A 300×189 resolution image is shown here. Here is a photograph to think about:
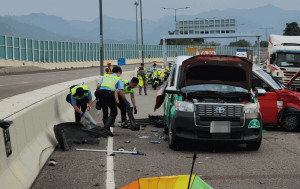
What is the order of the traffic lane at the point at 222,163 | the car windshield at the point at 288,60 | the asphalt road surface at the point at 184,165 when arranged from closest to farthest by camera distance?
1. the asphalt road surface at the point at 184,165
2. the traffic lane at the point at 222,163
3. the car windshield at the point at 288,60

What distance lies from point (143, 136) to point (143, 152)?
96.4 inches

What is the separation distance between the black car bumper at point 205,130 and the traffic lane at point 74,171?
1604 mm

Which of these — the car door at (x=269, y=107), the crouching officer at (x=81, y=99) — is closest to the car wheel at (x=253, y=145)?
the car door at (x=269, y=107)

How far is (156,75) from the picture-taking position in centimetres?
3728

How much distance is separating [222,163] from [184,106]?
1686 millimetres

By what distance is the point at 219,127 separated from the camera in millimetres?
10555

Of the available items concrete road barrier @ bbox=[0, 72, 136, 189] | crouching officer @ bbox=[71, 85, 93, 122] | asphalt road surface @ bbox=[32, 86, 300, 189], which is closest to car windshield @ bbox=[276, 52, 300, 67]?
asphalt road surface @ bbox=[32, 86, 300, 189]

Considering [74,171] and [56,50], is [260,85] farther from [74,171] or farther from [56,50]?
[56,50]

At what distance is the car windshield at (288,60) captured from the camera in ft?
91.6

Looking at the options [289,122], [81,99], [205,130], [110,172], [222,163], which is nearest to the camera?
[110,172]

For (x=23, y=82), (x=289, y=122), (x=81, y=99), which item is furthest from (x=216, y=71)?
(x=23, y=82)

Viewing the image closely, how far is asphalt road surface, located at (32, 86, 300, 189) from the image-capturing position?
7.77 metres

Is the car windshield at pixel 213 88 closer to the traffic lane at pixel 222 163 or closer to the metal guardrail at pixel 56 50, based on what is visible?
the traffic lane at pixel 222 163

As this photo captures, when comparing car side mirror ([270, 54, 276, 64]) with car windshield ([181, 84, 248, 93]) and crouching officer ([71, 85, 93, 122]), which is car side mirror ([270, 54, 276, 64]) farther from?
car windshield ([181, 84, 248, 93])
